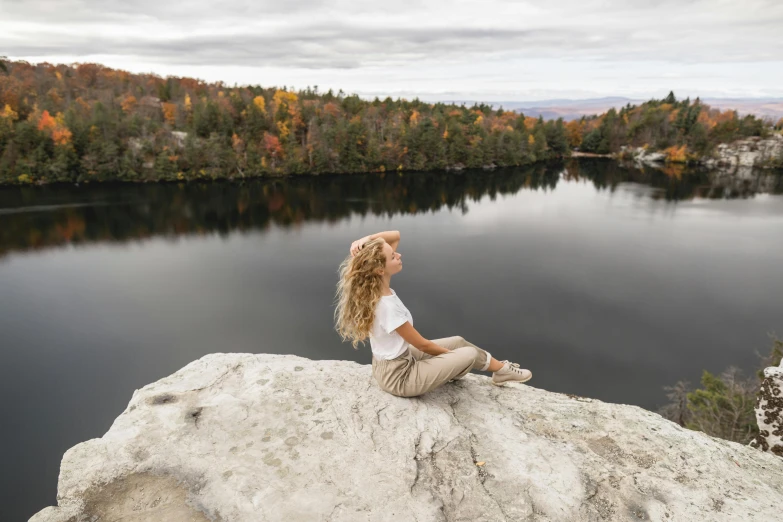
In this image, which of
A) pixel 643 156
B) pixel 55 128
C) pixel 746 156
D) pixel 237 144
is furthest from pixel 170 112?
pixel 746 156

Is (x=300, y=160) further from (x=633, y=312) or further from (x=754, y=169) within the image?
(x=754, y=169)

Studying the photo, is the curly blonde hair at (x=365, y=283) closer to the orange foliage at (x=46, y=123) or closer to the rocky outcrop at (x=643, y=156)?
the orange foliage at (x=46, y=123)

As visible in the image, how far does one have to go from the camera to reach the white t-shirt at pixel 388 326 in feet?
15.0

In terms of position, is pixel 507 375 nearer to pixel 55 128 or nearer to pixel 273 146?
pixel 273 146

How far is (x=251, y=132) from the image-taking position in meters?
75.6

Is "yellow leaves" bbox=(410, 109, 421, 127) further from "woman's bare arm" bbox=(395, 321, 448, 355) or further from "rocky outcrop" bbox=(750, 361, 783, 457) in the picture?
"woman's bare arm" bbox=(395, 321, 448, 355)

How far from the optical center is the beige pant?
15.5 ft

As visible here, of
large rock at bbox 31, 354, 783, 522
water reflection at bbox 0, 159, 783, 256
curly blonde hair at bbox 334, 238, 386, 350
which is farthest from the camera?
water reflection at bbox 0, 159, 783, 256

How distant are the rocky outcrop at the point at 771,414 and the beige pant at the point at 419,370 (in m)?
3.37

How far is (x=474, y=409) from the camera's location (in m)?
4.86

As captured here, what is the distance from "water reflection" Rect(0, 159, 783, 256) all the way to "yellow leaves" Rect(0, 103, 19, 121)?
1467 cm

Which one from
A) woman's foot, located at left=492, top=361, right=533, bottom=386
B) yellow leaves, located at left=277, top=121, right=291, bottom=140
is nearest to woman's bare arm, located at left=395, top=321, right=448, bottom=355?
woman's foot, located at left=492, top=361, right=533, bottom=386

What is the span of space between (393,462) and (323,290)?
81.0 feet

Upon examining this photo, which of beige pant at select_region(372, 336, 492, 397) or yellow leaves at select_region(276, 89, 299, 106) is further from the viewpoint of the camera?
yellow leaves at select_region(276, 89, 299, 106)
